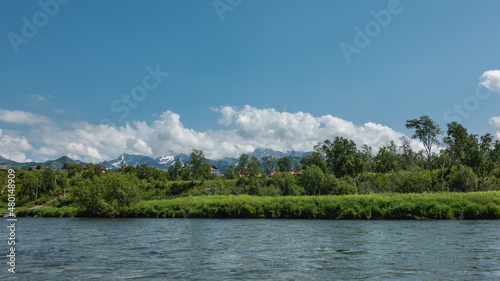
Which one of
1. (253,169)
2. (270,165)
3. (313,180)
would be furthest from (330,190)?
(270,165)

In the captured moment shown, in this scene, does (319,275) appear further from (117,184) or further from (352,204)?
(117,184)

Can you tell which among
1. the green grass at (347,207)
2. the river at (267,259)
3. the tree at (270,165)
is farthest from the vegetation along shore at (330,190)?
the tree at (270,165)

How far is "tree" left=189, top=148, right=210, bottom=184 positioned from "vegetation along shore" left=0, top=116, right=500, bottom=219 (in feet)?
1.29

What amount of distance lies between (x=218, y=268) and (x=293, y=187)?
251 ft

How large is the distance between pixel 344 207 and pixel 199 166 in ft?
264

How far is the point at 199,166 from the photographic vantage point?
129500 mm

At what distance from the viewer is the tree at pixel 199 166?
129 m

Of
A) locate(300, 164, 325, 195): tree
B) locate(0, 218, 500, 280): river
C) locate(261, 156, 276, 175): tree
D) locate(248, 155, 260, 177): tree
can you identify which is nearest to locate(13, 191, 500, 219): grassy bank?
locate(0, 218, 500, 280): river

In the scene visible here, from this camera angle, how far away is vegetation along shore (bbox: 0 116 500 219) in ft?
182

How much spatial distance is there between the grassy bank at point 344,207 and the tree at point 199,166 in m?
54.0

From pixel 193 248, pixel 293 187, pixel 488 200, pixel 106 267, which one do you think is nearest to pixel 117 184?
pixel 293 187

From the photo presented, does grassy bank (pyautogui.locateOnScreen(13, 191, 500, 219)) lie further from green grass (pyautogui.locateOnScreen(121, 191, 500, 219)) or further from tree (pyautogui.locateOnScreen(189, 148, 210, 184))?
tree (pyautogui.locateOnScreen(189, 148, 210, 184))

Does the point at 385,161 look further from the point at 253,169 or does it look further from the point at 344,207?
the point at 344,207

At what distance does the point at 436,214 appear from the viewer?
51.6 meters
